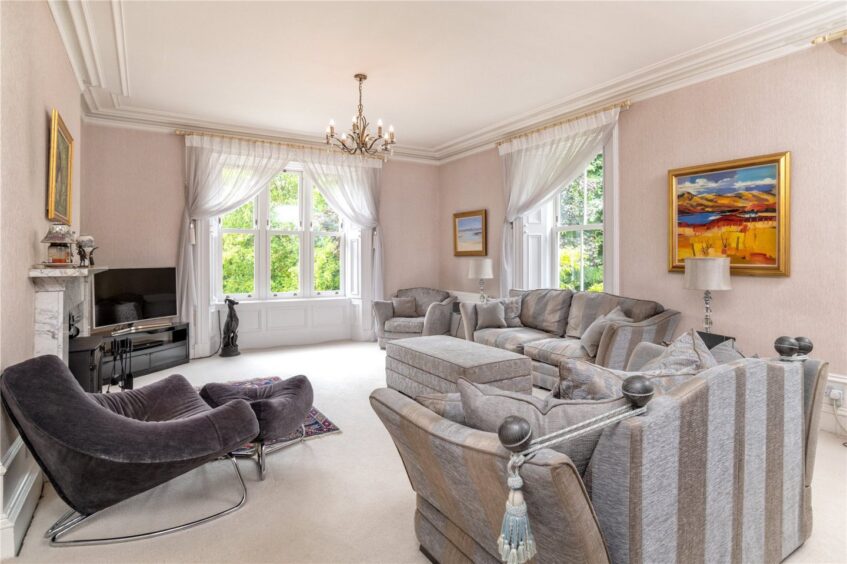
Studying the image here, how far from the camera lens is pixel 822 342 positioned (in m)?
3.47

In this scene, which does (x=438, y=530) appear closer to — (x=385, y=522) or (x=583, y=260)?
(x=385, y=522)

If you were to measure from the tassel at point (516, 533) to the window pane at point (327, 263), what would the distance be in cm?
632

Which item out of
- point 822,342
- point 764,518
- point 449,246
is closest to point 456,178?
point 449,246

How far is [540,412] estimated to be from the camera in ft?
4.73

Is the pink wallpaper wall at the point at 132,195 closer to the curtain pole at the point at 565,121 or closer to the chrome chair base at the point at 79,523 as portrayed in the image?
the chrome chair base at the point at 79,523

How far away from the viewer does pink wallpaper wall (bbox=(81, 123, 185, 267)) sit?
543cm

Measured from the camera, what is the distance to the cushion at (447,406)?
1624 mm

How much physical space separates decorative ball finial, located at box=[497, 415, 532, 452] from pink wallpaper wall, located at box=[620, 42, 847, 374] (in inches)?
138

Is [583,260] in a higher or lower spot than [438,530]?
higher

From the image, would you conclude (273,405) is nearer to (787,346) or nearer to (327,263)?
(787,346)

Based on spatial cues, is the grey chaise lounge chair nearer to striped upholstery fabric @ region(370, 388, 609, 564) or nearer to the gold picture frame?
striped upholstery fabric @ region(370, 388, 609, 564)

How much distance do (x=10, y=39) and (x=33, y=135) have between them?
25.3 inches

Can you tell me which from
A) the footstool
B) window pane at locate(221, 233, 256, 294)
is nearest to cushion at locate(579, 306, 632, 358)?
the footstool

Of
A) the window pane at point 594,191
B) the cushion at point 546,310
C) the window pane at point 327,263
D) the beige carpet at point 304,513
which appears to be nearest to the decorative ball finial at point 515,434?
the beige carpet at point 304,513
